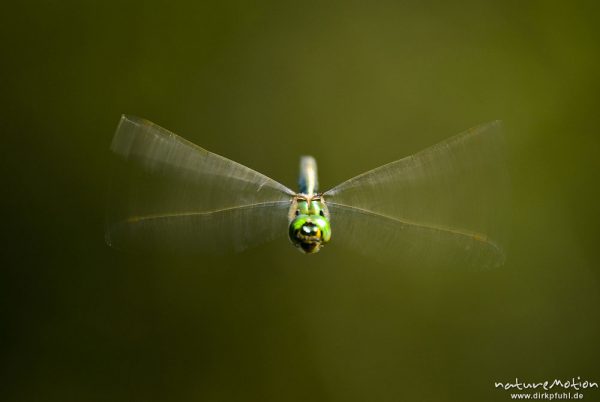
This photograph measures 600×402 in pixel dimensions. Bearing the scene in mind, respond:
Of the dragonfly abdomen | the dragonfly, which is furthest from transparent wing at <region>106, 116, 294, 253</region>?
the dragonfly abdomen

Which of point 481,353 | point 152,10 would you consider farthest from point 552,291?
point 152,10

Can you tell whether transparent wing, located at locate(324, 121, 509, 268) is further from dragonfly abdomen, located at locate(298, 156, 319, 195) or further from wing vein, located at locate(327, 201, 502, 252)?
dragonfly abdomen, located at locate(298, 156, 319, 195)

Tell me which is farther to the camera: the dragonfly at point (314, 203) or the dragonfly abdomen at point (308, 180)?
the dragonfly abdomen at point (308, 180)

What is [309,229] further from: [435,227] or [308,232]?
[435,227]

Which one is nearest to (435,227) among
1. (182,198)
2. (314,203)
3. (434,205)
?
(434,205)

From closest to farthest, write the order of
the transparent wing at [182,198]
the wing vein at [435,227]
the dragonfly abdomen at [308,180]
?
the transparent wing at [182,198] < the wing vein at [435,227] < the dragonfly abdomen at [308,180]

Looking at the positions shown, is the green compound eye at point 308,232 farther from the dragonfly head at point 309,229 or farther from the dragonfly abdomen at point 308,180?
the dragonfly abdomen at point 308,180

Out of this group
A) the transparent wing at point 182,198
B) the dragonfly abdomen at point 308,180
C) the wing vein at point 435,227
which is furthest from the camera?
the dragonfly abdomen at point 308,180

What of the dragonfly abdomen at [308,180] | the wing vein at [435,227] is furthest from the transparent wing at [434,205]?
the dragonfly abdomen at [308,180]
